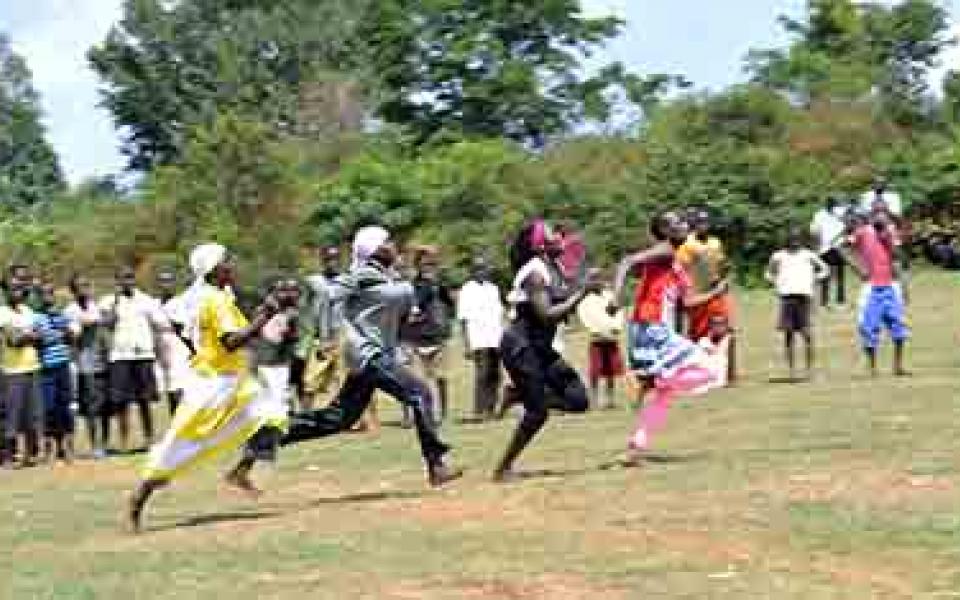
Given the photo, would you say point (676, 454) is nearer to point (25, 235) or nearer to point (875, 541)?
point (875, 541)

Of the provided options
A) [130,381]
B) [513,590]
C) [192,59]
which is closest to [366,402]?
[513,590]

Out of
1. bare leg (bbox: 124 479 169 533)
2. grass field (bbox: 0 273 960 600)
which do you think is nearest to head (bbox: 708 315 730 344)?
grass field (bbox: 0 273 960 600)

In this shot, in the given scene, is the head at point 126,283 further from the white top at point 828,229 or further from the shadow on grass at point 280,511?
the white top at point 828,229

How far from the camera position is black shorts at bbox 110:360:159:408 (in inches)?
789

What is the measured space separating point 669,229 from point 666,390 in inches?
43.9

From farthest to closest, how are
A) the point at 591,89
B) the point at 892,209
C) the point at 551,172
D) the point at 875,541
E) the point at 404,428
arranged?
1. the point at 591,89
2. the point at 551,172
3. the point at 892,209
4. the point at 404,428
5. the point at 875,541

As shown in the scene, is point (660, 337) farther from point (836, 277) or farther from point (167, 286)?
point (836, 277)

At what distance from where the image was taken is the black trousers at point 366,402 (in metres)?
13.7

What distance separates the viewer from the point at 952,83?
54.4 metres

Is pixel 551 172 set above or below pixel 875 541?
above

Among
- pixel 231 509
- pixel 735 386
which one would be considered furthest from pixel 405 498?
pixel 735 386

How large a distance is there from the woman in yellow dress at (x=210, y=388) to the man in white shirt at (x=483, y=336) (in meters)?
8.02

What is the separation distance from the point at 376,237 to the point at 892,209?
19.9 metres

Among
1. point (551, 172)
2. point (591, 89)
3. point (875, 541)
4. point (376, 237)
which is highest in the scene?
point (591, 89)
